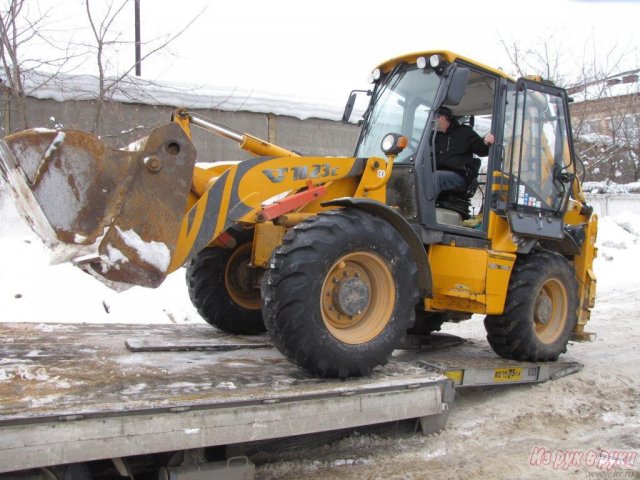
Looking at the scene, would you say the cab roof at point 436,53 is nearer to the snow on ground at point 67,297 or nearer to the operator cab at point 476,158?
the operator cab at point 476,158

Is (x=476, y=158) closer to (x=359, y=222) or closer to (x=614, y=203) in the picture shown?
(x=359, y=222)

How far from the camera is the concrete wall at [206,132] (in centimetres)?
1077

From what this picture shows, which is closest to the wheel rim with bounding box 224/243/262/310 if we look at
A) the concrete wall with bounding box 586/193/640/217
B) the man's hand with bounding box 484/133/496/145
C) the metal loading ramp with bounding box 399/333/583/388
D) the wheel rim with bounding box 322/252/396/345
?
the metal loading ramp with bounding box 399/333/583/388

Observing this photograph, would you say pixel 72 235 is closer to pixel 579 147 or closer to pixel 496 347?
pixel 496 347

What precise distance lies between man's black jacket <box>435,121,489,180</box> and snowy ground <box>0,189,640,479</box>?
6.58ft

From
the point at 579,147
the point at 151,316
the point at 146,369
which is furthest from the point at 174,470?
the point at 579,147

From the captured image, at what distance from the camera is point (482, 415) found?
5328 millimetres

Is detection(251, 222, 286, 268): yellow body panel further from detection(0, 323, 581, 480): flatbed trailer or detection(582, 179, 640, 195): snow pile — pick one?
detection(582, 179, 640, 195): snow pile

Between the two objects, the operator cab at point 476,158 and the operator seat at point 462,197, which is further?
the operator seat at point 462,197

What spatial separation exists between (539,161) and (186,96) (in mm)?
7315

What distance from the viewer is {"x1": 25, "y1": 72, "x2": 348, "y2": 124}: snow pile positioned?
1066 centimetres

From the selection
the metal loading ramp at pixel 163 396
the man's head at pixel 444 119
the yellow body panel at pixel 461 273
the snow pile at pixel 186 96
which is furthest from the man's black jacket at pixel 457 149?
the snow pile at pixel 186 96
